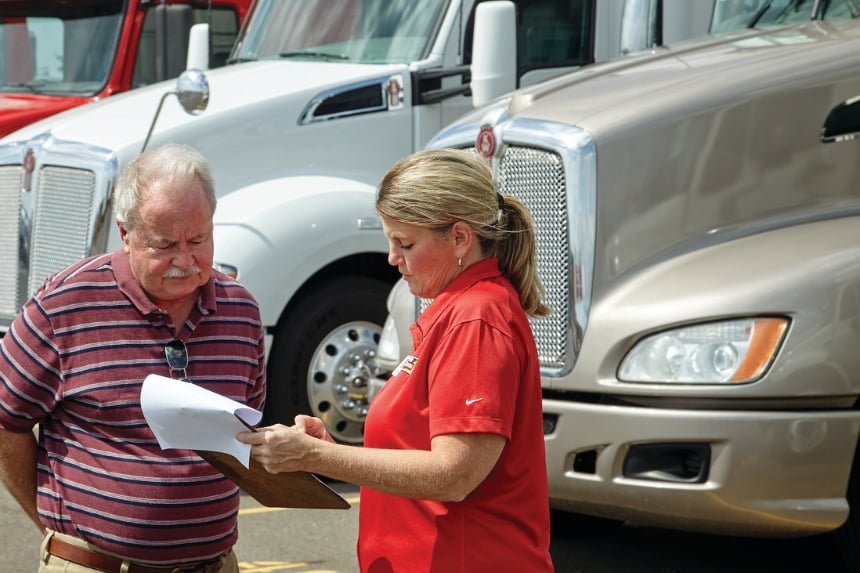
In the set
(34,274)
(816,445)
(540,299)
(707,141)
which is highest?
(540,299)

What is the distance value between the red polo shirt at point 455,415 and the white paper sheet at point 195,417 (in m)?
0.30

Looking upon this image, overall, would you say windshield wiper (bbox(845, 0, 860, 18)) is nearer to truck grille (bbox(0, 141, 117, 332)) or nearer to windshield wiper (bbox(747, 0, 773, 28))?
windshield wiper (bbox(747, 0, 773, 28))

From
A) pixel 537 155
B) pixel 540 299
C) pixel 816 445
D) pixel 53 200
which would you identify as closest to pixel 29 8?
pixel 53 200

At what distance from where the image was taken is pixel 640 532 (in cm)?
596

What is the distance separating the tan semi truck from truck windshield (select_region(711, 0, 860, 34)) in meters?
0.19

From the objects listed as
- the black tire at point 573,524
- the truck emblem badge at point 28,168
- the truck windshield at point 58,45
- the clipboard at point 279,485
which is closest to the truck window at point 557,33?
the truck emblem badge at point 28,168

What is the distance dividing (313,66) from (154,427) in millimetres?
4890

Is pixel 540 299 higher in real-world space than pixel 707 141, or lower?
higher

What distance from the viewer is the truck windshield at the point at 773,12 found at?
559 cm

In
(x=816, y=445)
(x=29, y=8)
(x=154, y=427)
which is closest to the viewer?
(x=154, y=427)

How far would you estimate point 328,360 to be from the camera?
676cm

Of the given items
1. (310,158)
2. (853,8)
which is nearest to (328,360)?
(310,158)

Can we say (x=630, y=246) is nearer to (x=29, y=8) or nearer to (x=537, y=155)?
(x=537, y=155)

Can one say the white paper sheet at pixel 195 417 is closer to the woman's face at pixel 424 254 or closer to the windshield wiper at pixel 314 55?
the woman's face at pixel 424 254
